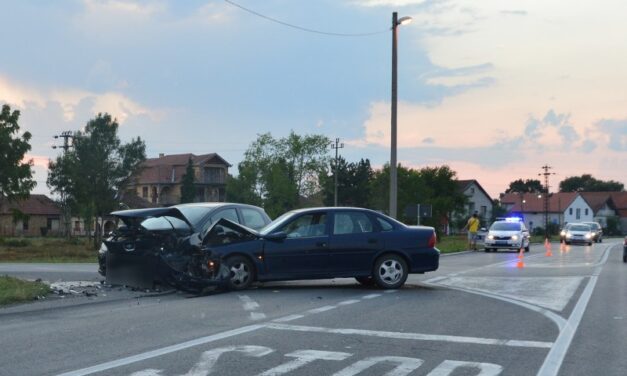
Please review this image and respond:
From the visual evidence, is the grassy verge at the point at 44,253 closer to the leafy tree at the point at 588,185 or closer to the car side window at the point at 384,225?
the car side window at the point at 384,225

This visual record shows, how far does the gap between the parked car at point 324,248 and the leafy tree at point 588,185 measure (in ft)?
601

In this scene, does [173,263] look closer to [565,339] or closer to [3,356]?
[3,356]

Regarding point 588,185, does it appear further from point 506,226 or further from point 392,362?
point 392,362

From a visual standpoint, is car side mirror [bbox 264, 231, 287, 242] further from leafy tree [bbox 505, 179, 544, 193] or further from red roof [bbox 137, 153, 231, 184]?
leafy tree [bbox 505, 179, 544, 193]

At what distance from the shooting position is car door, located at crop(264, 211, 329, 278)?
13.8 meters

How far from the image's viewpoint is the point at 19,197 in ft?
158

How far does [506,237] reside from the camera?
35781mm

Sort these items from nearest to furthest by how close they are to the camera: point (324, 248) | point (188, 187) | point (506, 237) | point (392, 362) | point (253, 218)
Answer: point (392, 362), point (324, 248), point (253, 218), point (506, 237), point (188, 187)

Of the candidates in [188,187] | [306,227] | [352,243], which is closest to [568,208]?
[188,187]

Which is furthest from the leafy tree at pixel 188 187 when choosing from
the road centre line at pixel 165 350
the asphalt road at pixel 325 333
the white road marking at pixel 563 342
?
the road centre line at pixel 165 350

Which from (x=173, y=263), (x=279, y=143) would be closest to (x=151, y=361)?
(x=173, y=263)

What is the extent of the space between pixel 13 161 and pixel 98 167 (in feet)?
34.3

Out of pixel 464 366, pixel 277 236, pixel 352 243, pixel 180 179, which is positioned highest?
pixel 180 179

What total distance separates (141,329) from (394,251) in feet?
20.1
